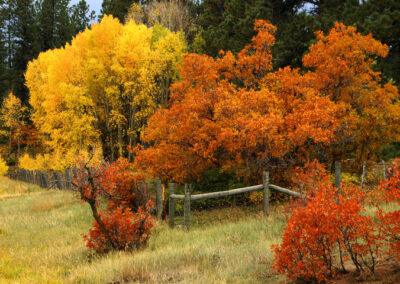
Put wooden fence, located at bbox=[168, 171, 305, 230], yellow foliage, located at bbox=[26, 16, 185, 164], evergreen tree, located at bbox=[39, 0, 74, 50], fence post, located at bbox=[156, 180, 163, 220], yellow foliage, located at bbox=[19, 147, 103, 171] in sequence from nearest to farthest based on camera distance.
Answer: wooden fence, located at bbox=[168, 171, 305, 230] → fence post, located at bbox=[156, 180, 163, 220] → yellow foliage, located at bbox=[19, 147, 103, 171] → yellow foliage, located at bbox=[26, 16, 185, 164] → evergreen tree, located at bbox=[39, 0, 74, 50]

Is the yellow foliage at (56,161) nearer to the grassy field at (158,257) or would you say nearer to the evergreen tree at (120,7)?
the grassy field at (158,257)

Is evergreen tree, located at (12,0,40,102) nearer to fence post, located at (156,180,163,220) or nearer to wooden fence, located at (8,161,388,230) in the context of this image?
wooden fence, located at (8,161,388,230)

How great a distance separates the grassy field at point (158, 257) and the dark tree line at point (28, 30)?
52.0m

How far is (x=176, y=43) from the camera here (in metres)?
28.2

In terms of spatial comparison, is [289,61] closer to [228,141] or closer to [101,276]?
[228,141]

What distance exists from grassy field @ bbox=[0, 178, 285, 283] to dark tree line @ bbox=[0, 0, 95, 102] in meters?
52.0

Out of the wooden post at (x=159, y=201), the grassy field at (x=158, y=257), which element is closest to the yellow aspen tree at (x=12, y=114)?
the grassy field at (x=158, y=257)

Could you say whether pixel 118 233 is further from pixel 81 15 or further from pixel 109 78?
pixel 81 15

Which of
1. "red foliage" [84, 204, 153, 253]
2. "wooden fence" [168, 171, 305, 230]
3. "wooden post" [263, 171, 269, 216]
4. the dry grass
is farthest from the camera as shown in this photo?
"wooden post" [263, 171, 269, 216]

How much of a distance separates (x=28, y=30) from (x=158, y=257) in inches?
2391

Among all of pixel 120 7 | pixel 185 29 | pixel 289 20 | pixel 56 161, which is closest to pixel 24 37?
pixel 120 7

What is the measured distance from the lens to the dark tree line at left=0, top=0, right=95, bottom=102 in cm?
5666

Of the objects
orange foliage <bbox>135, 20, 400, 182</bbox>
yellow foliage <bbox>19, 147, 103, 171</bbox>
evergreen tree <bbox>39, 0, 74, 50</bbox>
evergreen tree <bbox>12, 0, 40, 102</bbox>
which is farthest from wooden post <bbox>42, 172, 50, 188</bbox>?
evergreen tree <bbox>39, 0, 74, 50</bbox>

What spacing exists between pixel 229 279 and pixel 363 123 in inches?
486
